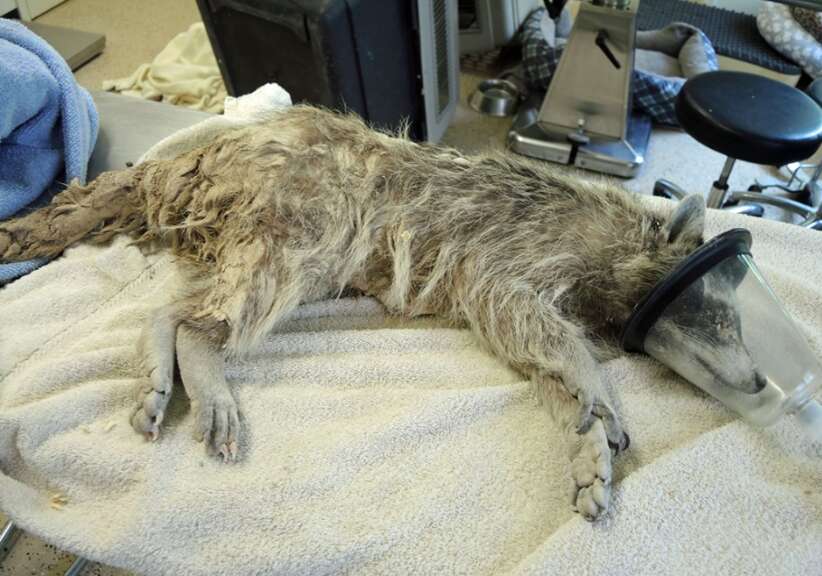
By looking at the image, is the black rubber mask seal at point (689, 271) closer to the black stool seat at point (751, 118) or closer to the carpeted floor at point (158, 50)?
the black stool seat at point (751, 118)

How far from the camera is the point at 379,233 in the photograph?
1600 millimetres

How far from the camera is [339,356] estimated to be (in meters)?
1.42

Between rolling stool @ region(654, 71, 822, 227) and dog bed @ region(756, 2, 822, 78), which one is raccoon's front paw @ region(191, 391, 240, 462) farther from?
dog bed @ region(756, 2, 822, 78)

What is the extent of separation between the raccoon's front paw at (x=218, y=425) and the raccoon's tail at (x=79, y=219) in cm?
62

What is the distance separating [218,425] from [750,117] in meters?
2.04

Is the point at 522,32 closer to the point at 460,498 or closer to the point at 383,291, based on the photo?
the point at 383,291

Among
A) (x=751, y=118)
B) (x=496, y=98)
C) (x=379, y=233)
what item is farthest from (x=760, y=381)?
(x=496, y=98)

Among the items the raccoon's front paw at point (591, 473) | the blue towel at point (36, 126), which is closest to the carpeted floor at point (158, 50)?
the blue towel at point (36, 126)

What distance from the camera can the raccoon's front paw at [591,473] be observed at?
42.6 inches

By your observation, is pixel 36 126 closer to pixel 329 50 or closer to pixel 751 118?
pixel 329 50

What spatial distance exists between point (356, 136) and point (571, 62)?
1651 millimetres

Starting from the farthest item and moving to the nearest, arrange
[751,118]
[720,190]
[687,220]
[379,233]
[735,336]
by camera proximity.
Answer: [720,190] < [751,118] < [379,233] < [687,220] < [735,336]

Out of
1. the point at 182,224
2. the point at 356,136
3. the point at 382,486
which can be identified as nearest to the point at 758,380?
the point at 382,486

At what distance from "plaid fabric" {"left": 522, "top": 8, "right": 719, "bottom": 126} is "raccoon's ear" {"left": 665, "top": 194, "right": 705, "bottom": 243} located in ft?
6.28
